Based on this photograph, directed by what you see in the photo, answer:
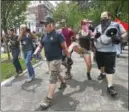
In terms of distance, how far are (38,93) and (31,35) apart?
2.14 metres

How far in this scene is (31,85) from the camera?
26.7 feet

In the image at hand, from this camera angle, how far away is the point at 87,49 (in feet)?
27.7

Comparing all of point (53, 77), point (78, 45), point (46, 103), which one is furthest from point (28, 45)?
point (46, 103)

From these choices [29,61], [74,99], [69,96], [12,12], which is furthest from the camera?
[12,12]

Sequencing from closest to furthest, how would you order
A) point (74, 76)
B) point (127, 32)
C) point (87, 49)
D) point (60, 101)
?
1. point (60, 101)
2. point (127, 32)
3. point (87, 49)
4. point (74, 76)

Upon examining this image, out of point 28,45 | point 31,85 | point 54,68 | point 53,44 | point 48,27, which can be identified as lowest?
point 31,85

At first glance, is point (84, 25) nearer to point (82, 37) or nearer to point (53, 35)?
point (82, 37)

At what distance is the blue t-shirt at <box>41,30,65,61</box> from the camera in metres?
6.25

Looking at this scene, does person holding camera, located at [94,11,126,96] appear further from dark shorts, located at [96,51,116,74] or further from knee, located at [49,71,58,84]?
knee, located at [49,71,58,84]

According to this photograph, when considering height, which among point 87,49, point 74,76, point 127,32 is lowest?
point 74,76

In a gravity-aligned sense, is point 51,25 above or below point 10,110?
above

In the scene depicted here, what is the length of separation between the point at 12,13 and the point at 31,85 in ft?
29.0

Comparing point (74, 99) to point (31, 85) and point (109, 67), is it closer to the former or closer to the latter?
point (109, 67)

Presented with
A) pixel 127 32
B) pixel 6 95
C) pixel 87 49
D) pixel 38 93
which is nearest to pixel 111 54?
pixel 127 32
